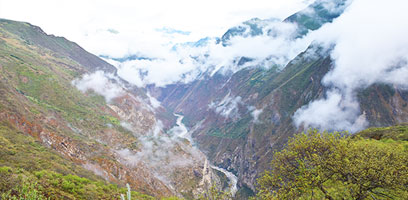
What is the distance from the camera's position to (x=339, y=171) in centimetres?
2730

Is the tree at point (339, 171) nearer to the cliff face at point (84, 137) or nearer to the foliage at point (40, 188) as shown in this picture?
the foliage at point (40, 188)

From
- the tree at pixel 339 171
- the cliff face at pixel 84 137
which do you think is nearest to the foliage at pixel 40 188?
the tree at pixel 339 171

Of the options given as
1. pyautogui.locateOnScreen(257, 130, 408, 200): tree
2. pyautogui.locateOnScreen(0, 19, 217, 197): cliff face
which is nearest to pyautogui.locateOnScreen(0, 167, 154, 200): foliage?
pyautogui.locateOnScreen(257, 130, 408, 200): tree

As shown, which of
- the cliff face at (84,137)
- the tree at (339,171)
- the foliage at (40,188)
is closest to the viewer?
the tree at (339,171)

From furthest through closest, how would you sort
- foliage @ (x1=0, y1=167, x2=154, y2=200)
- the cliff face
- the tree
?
the cliff face < foliage @ (x1=0, y1=167, x2=154, y2=200) < the tree

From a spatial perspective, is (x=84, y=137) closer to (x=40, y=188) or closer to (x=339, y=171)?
(x=40, y=188)

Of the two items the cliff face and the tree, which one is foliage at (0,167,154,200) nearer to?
the tree

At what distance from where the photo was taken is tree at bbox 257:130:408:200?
2442cm

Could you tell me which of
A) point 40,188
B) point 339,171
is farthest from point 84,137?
point 339,171

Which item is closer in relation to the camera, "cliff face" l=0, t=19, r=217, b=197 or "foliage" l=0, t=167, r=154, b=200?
"foliage" l=0, t=167, r=154, b=200

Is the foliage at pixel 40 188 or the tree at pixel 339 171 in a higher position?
the foliage at pixel 40 188

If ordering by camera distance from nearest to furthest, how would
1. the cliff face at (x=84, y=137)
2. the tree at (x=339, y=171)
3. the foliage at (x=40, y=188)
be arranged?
the tree at (x=339, y=171)
the foliage at (x=40, y=188)
the cliff face at (x=84, y=137)

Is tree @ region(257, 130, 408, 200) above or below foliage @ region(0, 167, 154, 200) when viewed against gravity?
below

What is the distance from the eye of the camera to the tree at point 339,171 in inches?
961
